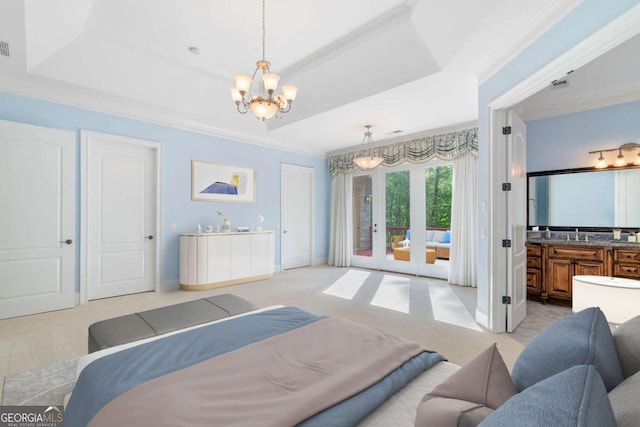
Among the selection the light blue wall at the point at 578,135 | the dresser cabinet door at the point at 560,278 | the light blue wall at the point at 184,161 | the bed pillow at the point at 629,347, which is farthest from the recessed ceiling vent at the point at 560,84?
the light blue wall at the point at 184,161

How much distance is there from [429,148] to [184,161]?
4428 mm

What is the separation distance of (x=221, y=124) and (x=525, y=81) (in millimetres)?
4541

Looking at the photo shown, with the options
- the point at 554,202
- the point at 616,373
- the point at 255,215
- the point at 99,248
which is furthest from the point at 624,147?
the point at 99,248

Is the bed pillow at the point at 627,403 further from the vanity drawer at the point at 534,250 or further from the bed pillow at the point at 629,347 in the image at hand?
the vanity drawer at the point at 534,250

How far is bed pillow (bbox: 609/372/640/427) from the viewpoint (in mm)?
566

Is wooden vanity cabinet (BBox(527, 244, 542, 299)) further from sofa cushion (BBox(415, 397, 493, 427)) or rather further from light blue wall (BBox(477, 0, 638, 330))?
sofa cushion (BBox(415, 397, 493, 427))

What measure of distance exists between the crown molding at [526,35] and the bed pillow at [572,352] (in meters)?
2.42

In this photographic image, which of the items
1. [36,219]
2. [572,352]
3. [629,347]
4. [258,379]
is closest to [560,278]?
[629,347]

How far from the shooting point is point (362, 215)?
7.00m

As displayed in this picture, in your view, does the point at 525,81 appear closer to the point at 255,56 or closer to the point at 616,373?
the point at 616,373

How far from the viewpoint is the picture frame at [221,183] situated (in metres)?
5.27

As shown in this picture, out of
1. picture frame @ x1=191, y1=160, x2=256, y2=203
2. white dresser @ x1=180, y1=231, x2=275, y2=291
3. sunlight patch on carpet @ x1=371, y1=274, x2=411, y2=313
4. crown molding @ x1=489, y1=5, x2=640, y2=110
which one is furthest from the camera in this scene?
picture frame @ x1=191, y1=160, x2=256, y2=203


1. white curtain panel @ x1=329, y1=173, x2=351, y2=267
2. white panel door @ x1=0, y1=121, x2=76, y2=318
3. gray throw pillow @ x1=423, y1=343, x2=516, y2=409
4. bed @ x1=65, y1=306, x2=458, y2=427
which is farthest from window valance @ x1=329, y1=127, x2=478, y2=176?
white panel door @ x1=0, y1=121, x2=76, y2=318

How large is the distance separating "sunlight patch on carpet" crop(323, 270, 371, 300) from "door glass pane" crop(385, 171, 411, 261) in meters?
0.84
